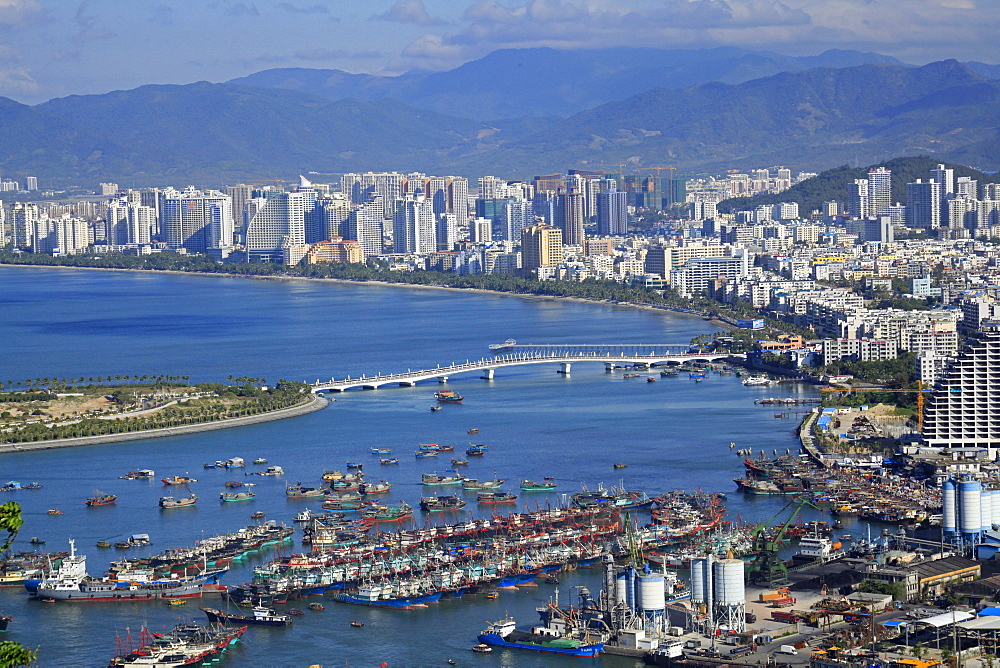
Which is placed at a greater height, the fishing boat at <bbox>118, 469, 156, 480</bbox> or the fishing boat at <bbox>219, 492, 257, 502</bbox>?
the fishing boat at <bbox>118, 469, 156, 480</bbox>

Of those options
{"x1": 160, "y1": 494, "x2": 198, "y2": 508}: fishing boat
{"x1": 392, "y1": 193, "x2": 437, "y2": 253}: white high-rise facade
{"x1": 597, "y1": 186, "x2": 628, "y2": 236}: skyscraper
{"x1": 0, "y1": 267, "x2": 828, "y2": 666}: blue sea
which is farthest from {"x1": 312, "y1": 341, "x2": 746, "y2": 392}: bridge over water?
{"x1": 597, "y1": 186, "x2": 628, "y2": 236}: skyscraper

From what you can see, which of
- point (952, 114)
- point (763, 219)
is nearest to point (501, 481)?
→ point (763, 219)

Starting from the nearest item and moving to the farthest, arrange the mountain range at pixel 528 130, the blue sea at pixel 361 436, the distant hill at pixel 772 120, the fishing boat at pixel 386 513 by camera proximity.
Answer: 1. the blue sea at pixel 361 436
2. the fishing boat at pixel 386 513
3. the distant hill at pixel 772 120
4. the mountain range at pixel 528 130

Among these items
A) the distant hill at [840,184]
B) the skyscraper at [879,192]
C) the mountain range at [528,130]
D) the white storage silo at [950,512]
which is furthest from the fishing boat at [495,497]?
the mountain range at [528,130]

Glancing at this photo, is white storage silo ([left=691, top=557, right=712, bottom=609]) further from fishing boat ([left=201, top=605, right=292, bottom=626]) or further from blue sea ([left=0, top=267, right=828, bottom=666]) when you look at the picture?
fishing boat ([left=201, top=605, right=292, bottom=626])

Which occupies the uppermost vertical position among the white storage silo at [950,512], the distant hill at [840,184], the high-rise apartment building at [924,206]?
the distant hill at [840,184]

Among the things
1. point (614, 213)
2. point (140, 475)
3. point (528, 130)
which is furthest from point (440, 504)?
point (528, 130)

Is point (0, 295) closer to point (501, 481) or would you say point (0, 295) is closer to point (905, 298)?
point (905, 298)

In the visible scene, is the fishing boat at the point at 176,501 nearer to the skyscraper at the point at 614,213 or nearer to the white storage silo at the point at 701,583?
the white storage silo at the point at 701,583
